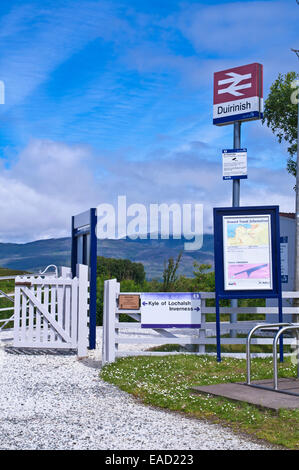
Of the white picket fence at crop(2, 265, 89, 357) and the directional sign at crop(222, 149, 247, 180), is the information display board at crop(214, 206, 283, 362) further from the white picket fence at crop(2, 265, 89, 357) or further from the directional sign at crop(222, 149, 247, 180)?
the white picket fence at crop(2, 265, 89, 357)

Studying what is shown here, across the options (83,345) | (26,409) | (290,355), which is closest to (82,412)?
(26,409)

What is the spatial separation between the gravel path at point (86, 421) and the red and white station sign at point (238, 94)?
264 inches

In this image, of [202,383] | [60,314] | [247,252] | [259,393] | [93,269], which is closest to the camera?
[259,393]

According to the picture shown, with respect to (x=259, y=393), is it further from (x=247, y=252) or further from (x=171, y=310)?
(x=247, y=252)

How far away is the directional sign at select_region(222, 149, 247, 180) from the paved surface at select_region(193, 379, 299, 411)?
5.14 meters

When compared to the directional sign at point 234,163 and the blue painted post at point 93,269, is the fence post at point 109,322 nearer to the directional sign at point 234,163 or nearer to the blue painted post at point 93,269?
the blue painted post at point 93,269

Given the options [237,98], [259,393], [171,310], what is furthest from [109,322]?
[237,98]

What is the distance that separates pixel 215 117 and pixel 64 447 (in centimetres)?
946

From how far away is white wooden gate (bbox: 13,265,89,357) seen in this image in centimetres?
1102


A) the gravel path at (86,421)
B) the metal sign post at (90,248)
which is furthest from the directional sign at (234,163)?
the gravel path at (86,421)

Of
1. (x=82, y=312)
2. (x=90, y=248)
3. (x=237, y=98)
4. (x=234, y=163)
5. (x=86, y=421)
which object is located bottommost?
(x=86, y=421)

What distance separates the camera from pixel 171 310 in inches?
415

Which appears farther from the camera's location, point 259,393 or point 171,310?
point 171,310

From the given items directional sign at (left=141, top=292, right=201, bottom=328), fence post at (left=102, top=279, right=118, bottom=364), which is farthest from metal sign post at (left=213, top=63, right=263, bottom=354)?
fence post at (left=102, top=279, right=118, bottom=364)
